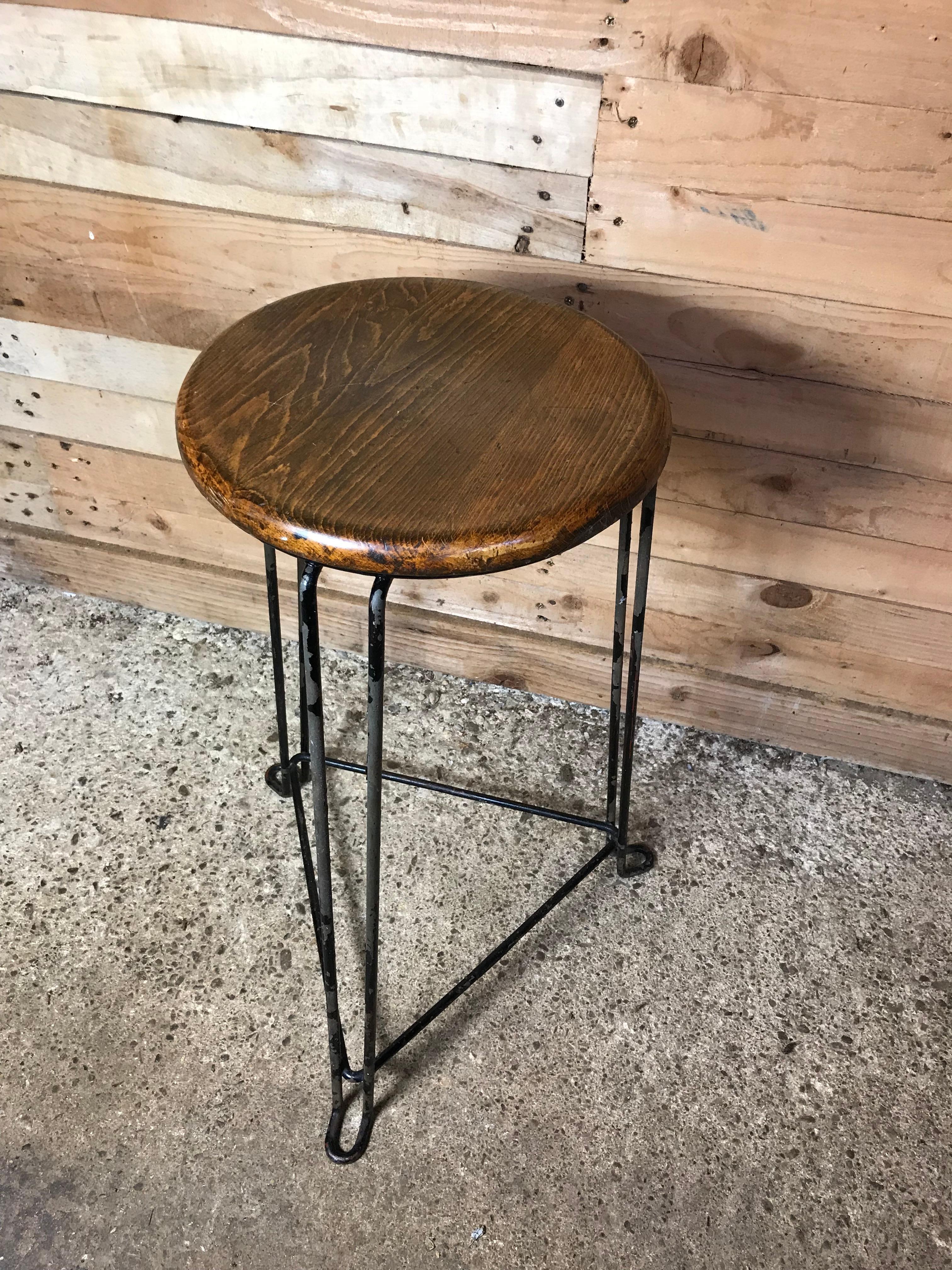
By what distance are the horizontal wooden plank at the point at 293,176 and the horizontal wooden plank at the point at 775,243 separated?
0.05 meters

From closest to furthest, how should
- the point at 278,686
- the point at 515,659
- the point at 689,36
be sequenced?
the point at 689,36 < the point at 278,686 < the point at 515,659

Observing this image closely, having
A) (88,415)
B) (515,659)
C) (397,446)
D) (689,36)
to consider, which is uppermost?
(689,36)

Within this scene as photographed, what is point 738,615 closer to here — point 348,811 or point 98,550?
point 348,811

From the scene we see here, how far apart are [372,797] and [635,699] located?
0.40m

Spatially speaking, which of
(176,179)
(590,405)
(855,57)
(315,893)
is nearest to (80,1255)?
(315,893)

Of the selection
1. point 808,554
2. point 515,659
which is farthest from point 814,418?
point 515,659

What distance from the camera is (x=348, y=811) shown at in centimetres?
149

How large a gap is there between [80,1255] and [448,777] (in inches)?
30.0

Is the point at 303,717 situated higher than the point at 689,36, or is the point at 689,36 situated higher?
the point at 689,36

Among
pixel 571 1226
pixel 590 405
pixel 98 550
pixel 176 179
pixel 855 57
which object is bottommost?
pixel 571 1226

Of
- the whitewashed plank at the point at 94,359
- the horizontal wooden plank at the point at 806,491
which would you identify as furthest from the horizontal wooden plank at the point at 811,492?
the whitewashed plank at the point at 94,359

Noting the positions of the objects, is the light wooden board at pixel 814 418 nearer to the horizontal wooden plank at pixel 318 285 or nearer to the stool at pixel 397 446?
the horizontal wooden plank at pixel 318 285

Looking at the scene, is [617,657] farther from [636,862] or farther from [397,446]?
[397,446]

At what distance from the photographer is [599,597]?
151cm
